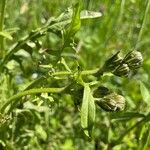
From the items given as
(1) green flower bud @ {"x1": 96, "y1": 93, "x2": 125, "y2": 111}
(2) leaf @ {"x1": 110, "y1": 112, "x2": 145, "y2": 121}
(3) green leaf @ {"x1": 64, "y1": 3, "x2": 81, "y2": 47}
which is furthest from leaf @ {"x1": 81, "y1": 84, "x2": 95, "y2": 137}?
(2) leaf @ {"x1": 110, "y1": 112, "x2": 145, "y2": 121}

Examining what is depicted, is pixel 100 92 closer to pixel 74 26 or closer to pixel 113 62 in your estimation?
pixel 113 62

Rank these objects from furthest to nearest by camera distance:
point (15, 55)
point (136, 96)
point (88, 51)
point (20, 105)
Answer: point (88, 51) → point (136, 96) → point (15, 55) → point (20, 105)

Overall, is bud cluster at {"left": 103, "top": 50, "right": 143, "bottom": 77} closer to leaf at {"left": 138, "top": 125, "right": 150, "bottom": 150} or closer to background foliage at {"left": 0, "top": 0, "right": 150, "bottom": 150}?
background foliage at {"left": 0, "top": 0, "right": 150, "bottom": 150}

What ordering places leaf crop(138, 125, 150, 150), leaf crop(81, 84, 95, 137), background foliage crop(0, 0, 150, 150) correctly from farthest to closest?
leaf crop(138, 125, 150, 150) < background foliage crop(0, 0, 150, 150) < leaf crop(81, 84, 95, 137)

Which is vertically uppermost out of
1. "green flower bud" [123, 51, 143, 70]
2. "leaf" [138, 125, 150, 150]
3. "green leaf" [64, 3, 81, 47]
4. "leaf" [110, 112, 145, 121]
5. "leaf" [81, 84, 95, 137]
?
"green leaf" [64, 3, 81, 47]

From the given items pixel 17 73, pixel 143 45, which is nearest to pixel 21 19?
pixel 143 45

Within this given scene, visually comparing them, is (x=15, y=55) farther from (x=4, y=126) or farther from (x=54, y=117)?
(x=54, y=117)

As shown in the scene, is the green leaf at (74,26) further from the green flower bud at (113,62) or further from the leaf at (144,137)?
the leaf at (144,137)

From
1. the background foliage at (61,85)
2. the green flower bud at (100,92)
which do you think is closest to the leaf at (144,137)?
the background foliage at (61,85)
